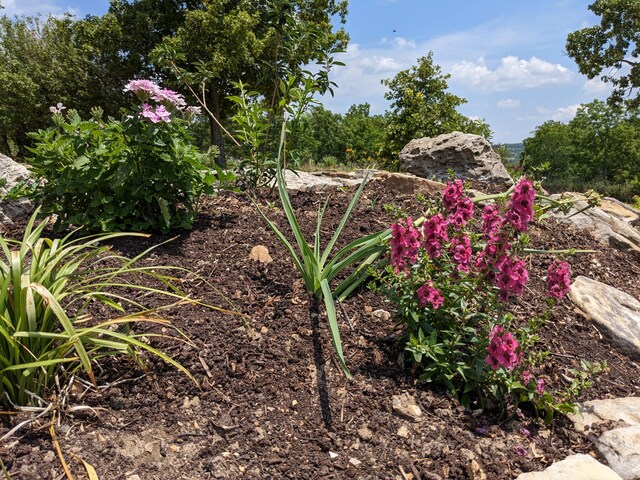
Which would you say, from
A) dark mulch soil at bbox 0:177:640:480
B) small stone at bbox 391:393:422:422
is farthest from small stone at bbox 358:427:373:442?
small stone at bbox 391:393:422:422

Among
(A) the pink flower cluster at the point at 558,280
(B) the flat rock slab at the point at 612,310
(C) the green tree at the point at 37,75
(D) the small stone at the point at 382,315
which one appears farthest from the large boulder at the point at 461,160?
(C) the green tree at the point at 37,75

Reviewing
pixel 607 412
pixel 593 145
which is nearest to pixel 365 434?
pixel 607 412

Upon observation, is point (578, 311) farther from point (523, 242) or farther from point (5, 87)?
point (5, 87)

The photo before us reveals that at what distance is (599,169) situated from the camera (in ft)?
106

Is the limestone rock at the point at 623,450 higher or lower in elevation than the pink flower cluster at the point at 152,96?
lower

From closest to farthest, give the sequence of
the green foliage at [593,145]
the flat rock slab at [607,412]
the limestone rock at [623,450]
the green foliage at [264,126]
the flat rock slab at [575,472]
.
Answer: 1. the flat rock slab at [575,472]
2. the limestone rock at [623,450]
3. the flat rock slab at [607,412]
4. the green foliage at [264,126]
5. the green foliage at [593,145]

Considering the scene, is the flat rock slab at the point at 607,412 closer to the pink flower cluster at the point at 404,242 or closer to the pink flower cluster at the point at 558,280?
the pink flower cluster at the point at 558,280

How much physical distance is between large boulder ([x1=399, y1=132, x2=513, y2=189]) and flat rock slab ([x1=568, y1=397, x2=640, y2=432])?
2.87 metres

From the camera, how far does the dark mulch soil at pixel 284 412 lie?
1.62 metres

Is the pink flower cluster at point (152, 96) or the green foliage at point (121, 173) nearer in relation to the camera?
the pink flower cluster at point (152, 96)

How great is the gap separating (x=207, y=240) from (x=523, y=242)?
205 cm

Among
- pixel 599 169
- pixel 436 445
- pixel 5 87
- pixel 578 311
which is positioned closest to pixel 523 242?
pixel 436 445

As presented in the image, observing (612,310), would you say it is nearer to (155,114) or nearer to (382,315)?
(382,315)

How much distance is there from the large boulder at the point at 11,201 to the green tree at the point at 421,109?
729 cm
